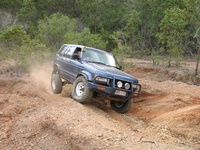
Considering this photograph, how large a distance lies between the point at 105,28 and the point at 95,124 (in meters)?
29.8


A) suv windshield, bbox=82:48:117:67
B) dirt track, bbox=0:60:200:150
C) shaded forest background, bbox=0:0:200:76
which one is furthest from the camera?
shaded forest background, bbox=0:0:200:76

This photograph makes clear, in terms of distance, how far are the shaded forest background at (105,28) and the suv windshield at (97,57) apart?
6.18 meters

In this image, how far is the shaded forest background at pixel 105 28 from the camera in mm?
15846

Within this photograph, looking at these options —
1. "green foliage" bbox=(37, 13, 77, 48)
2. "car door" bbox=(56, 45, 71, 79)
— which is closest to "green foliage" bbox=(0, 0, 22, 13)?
"green foliage" bbox=(37, 13, 77, 48)

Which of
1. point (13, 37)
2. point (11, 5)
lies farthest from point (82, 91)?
point (11, 5)

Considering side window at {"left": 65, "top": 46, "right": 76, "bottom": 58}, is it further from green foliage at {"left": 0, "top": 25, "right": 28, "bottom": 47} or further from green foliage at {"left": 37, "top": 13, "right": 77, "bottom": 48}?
green foliage at {"left": 37, "top": 13, "right": 77, "bottom": 48}

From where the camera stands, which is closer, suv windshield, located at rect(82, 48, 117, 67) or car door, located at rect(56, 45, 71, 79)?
suv windshield, located at rect(82, 48, 117, 67)

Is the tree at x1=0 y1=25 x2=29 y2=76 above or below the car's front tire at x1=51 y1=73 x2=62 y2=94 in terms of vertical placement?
above

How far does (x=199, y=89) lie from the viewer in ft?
38.9

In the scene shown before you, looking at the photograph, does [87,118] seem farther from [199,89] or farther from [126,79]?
[199,89]

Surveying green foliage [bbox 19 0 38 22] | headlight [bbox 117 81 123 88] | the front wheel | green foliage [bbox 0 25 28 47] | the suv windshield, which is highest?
green foliage [bbox 19 0 38 22]

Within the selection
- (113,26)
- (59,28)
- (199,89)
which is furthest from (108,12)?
(199,89)

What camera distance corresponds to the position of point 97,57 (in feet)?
30.6

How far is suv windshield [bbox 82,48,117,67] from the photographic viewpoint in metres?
9.14
